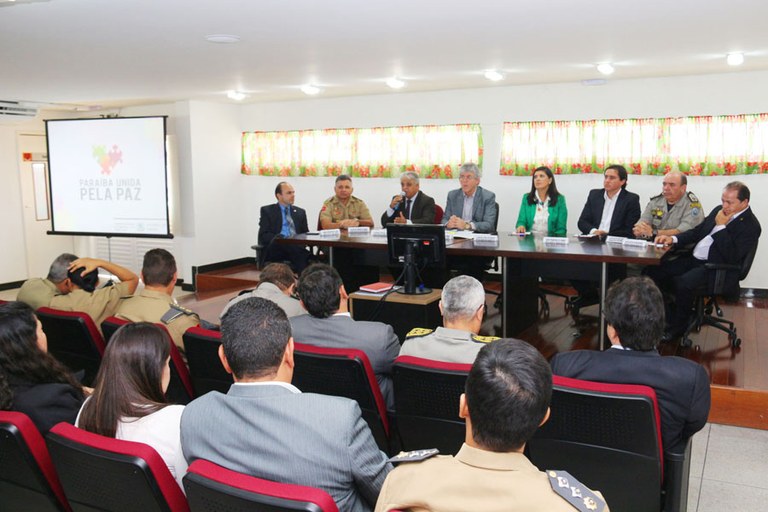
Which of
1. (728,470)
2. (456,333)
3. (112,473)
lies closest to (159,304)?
(456,333)

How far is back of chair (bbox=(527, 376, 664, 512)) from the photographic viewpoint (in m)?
1.91

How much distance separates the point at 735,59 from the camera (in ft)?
17.8

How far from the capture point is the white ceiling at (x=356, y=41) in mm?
3719

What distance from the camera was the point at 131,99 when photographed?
315 inches

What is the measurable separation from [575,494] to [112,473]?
108 centimetres

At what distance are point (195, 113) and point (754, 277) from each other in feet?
21.6

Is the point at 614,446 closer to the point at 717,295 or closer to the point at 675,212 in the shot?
the point at 717,295

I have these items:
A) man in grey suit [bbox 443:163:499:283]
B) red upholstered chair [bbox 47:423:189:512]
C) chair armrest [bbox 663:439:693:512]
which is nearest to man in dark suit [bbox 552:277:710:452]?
chair armrest [bbox 663:439:693:512]

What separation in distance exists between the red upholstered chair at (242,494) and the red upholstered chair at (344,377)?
3.10 ft

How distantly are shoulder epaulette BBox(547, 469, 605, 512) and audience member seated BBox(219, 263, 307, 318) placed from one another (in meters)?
2.32

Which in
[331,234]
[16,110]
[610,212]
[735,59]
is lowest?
[331,234]

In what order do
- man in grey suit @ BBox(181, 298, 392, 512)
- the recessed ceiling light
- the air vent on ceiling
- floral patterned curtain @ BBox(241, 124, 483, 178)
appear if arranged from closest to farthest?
man in grey suit @ BBox(181, 298, 392, 512)
the recessed ceiling light
floral patterned curtain @ BBox(241, 124, 483, 178)
the air vent on ceiling

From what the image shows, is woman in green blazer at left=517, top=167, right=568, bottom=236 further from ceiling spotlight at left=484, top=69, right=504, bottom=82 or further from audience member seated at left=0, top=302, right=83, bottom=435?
audience member seated at left=0, top=302, right=83, bottom=435

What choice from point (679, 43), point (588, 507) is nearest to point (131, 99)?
point (679, 43)
